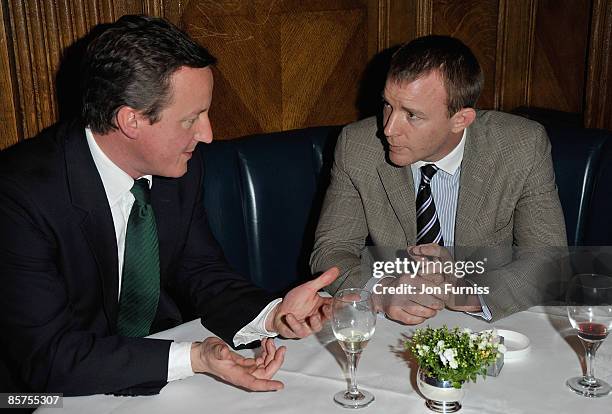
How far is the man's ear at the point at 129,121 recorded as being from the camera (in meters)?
1.80

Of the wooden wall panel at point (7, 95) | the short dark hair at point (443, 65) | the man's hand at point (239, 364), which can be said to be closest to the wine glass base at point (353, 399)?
the man's hand at point (239, 364)

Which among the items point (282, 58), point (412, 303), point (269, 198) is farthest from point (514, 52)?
point (412, 303)

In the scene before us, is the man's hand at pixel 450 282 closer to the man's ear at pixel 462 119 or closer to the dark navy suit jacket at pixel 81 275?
the dark navy suit jacket at pixel 81 275

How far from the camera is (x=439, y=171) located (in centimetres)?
246

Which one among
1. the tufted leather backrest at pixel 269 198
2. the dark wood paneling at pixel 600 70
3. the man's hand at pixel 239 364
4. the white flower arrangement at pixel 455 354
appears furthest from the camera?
the dark wood paneling at pixel 600 70

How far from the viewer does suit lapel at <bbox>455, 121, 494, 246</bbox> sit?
2.38 m

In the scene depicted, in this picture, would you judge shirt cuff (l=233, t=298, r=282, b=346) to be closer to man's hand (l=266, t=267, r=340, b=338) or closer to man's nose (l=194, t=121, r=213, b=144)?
man's hand (l=266, t=267, r=340, b=338)

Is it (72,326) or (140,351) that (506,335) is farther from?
(72,326)

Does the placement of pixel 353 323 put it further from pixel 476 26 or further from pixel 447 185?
pixel 476 26

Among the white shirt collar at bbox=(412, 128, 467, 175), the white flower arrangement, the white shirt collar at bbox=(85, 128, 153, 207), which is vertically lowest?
the white flower arrangement

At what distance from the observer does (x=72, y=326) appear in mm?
1688

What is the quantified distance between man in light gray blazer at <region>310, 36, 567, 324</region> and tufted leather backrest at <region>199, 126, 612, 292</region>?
29 centimetres

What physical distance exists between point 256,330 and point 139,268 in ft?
1.20

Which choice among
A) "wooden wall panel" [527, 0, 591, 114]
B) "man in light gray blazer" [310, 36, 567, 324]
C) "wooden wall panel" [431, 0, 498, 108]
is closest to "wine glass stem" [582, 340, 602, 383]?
"man in light gray blazer" [310, 36, 567, 324]
